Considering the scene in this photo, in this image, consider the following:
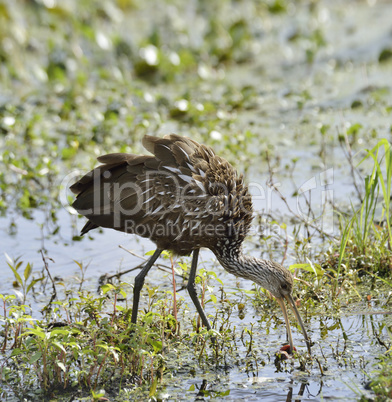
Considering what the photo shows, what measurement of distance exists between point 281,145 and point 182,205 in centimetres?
340

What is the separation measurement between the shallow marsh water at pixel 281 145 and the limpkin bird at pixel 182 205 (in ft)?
0.97

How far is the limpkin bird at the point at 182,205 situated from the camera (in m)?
4.50

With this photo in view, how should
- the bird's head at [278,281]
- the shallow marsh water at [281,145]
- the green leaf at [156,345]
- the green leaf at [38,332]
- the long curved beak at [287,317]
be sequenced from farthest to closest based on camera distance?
the bird's head at [278,281] < the long curved beak at [287,317] < the shallow marsh water at [281,145] < the green leaf at [156,345] < the green leaf at [38,332]

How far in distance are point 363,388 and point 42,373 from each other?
1.80 meters

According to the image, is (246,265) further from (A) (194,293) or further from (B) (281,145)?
(B) (281,145)

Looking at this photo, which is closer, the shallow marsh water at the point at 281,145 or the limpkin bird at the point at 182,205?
the shallow marsh water at the point at 281,145

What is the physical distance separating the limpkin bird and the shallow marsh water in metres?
0.30

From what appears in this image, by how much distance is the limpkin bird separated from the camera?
450 cm

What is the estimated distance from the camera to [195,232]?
4.49 metres

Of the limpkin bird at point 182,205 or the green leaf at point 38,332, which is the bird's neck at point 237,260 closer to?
the limpkin bird at point 182,205

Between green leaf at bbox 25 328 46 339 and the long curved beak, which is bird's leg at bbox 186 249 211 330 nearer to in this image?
the long curved beak

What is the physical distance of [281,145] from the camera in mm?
7691

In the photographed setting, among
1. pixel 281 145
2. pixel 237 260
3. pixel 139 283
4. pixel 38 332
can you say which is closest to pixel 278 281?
pixel 237 260

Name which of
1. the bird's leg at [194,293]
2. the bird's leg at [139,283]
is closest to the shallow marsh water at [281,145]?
the bird's leg at [194,293]
